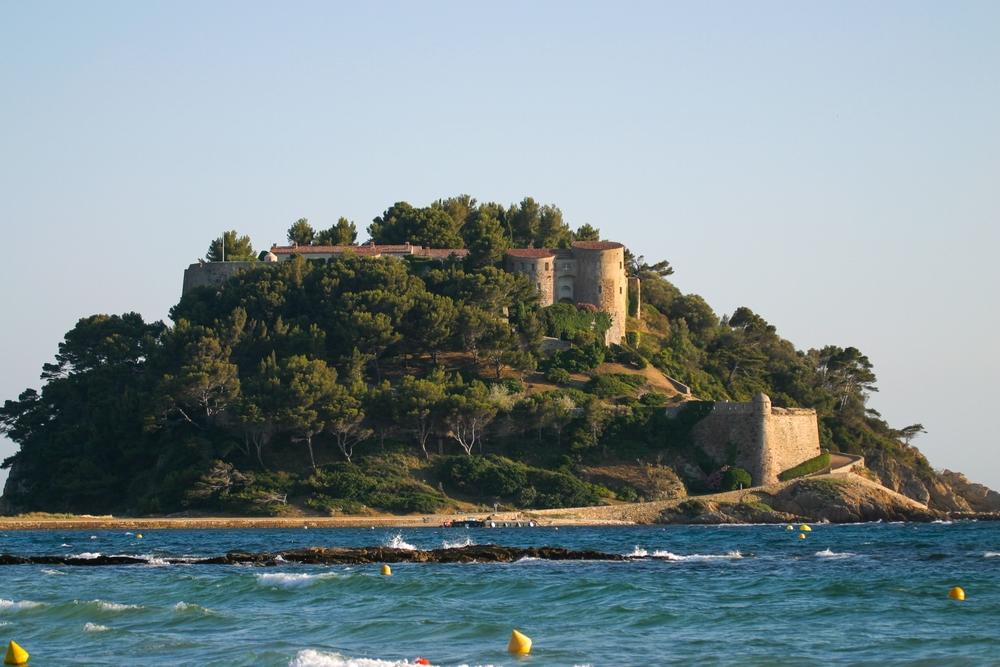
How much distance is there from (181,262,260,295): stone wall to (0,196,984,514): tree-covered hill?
4.36 metres

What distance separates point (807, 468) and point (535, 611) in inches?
1994

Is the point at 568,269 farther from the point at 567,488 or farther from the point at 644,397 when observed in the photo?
the point at 567,488

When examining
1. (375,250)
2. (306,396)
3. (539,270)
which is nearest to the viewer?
(306,396)

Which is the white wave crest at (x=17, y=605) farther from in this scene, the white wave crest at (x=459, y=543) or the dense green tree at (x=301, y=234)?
the dense green tree at (x=301, y=234)

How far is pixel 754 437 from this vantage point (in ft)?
249

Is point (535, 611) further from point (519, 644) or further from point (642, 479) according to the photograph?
point (642, 479)

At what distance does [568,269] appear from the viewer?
90.6 metres

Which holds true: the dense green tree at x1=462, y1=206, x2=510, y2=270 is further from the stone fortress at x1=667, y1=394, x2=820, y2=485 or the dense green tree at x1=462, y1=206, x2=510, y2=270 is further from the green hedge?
the green hedge

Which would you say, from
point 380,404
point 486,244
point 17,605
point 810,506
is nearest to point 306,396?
point 380,404

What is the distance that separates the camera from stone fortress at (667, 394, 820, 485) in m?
75.5

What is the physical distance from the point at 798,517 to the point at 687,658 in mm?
51602

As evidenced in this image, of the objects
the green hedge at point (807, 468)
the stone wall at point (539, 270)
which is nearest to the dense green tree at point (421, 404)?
the stone wall at point (539, 270)

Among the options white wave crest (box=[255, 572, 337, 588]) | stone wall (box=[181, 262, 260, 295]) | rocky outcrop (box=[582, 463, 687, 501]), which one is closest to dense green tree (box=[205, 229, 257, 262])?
stone wall (box=[181, 262, 260, 295])

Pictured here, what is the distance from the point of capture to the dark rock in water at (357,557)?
4097 cm
